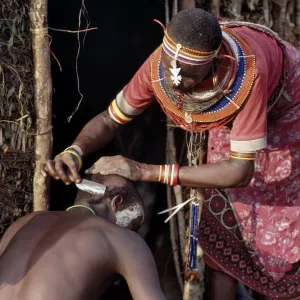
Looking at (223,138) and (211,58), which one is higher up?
(211,58)

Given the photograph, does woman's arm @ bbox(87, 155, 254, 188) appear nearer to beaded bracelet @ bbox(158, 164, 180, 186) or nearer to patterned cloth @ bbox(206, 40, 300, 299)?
beaded bracelet @ bbox(158, 164, 180, 186)

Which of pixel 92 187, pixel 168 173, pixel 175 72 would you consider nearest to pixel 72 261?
pixel 92 187

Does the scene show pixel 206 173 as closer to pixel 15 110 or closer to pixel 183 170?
pixel 183 170

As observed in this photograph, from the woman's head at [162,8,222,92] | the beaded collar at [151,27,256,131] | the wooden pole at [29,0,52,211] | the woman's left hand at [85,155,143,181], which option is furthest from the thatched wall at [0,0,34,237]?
the woman's head at [162,8,222,92]

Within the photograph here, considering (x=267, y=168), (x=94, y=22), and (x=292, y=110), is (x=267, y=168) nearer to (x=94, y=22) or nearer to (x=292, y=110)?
(x=292, y=110)

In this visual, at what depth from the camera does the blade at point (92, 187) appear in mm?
2910

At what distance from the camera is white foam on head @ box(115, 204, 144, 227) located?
2979 millimetres

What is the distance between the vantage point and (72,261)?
255 cm

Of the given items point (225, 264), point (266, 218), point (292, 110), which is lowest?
point (225, 264)

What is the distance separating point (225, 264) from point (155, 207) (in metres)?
0.74

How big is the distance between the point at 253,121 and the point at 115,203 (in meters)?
0.70

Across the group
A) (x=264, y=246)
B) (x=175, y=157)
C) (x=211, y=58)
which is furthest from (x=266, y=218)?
(x=211, y=58)

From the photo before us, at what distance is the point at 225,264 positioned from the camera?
365cm

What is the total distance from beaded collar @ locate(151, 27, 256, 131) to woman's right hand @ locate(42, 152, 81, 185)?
0.50 metres
